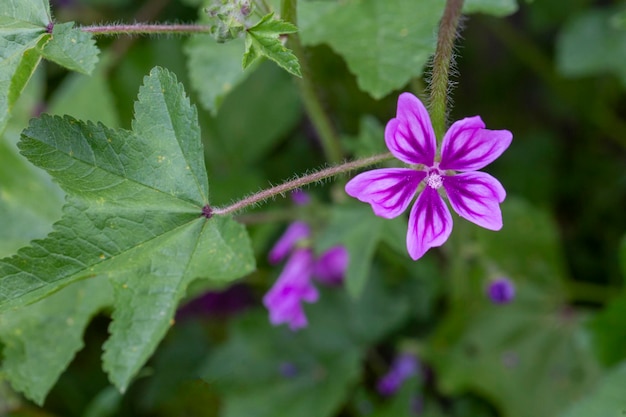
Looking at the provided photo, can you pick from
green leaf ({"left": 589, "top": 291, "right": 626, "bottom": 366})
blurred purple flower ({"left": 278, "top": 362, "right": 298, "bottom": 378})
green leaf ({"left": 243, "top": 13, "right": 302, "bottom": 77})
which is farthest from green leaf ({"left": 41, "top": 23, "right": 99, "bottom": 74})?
green leaf ({"left": 589, "top": 291, "right": 626, "bottom": 366})

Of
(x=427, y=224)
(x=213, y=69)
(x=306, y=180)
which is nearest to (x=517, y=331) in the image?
(x=213, y=69)

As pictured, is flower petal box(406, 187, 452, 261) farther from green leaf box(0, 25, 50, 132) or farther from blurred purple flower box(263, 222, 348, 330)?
blurred purple flower box(263, 222, 348, 330)

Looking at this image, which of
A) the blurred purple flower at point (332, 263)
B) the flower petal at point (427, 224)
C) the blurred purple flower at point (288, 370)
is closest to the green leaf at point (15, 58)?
the flower petal at point (427, 224)

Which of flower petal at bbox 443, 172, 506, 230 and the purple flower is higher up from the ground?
flower petal at bbox 443, 172, 506, 230

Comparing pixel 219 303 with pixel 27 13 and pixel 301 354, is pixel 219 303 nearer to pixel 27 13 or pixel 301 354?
pixel 301 354

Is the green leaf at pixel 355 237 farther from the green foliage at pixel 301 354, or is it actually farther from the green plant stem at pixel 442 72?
the green plant stem at pixel 442 72

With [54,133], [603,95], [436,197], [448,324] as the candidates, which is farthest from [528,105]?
[54,133]
